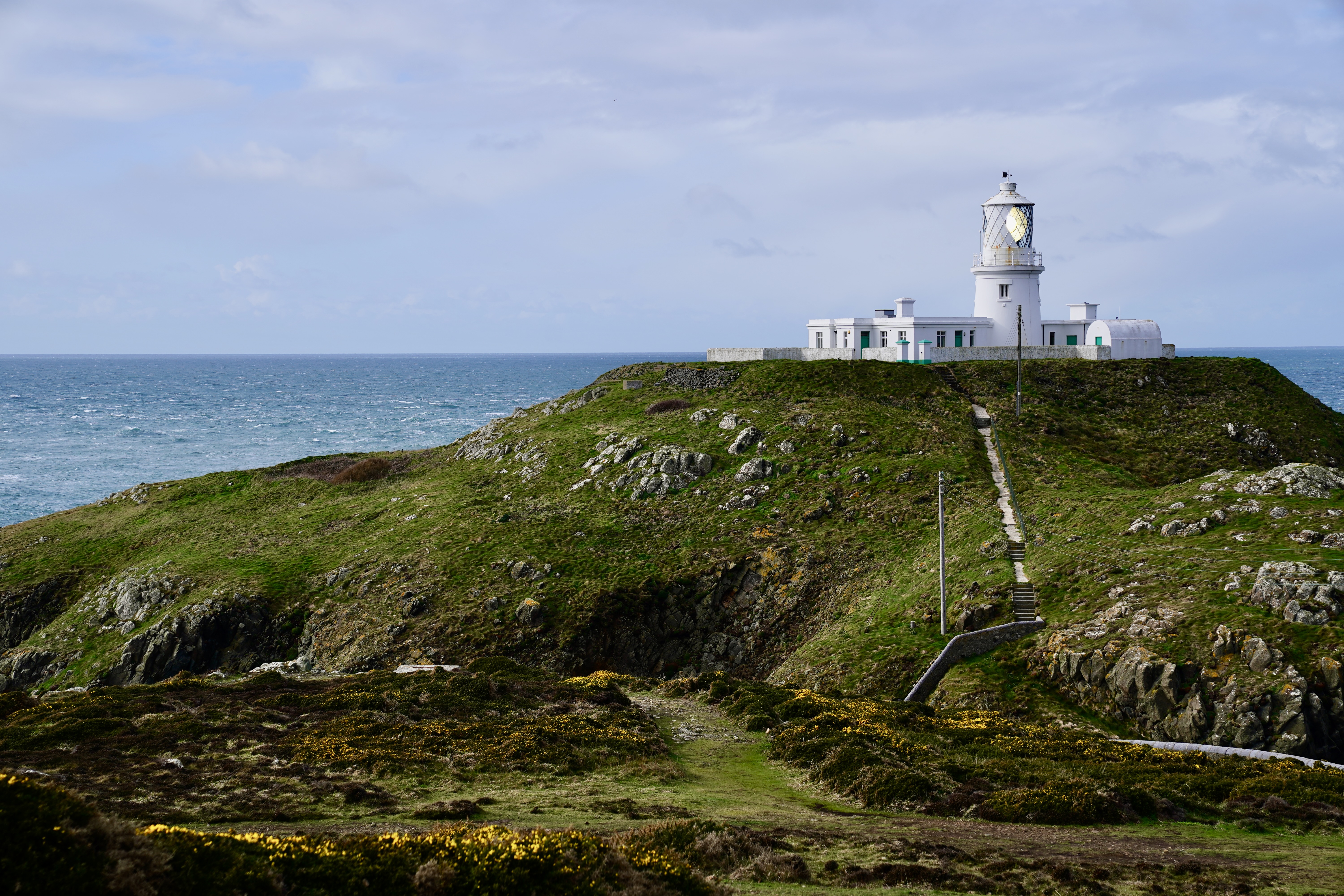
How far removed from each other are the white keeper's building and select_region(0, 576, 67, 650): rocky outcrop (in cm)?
5157

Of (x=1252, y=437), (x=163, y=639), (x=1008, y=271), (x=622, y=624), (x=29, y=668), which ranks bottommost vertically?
(x=29, y=668)

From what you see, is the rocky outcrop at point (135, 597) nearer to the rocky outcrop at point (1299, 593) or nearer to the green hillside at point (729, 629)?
the green hillside at point (729, 629)

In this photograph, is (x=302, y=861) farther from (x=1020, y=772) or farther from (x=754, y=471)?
(x=754, y=471)

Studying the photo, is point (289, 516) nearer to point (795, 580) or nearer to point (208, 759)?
point (795, 580)

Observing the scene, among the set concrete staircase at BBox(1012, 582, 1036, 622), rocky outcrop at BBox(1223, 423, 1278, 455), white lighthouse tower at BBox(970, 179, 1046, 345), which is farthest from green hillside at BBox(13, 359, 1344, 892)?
white lighthouse tower at BBox(970, 179, 1046, 345)

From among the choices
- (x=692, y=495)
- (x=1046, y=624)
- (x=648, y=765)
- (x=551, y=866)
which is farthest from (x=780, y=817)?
(x=692, y=495)

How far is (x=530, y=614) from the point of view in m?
49.3

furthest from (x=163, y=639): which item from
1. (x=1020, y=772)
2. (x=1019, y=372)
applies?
(x=1019, y=372)

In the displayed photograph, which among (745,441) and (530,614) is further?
(745,441)

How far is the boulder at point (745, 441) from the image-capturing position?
63.1 metres

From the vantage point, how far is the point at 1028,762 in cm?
2812

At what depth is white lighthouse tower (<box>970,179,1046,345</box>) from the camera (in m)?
79.6

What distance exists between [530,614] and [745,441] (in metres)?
21.2

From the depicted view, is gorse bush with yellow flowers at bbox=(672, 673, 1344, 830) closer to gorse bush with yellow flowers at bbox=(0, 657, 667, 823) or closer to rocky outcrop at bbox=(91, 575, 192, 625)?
gorse bush with yellow flowers at bbox=(0, 657, 667, 823)
